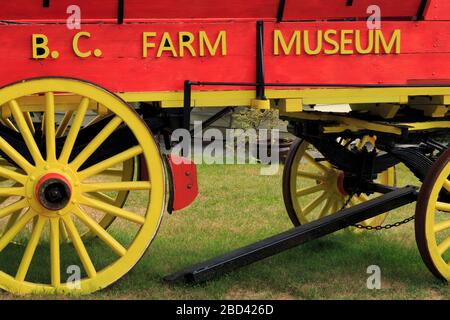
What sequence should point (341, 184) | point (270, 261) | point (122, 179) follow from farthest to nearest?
1. point (341, 184)
2. point (122, 179)
3. point (270, 261)

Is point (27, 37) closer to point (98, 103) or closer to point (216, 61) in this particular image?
point (98, 103)

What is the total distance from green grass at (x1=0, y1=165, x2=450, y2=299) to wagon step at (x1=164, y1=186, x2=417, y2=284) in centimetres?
10

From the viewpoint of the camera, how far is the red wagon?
389 centimetres

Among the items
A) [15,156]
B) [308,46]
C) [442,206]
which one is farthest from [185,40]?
[442,206]

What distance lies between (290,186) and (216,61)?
1.93 meters

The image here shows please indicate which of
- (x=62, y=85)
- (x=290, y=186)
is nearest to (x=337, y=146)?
(x=290, y=186)

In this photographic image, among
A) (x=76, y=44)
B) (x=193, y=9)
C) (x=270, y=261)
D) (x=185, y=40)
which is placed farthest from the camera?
(x=270, y=261)

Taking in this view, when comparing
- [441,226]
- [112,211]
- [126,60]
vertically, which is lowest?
[441,226]

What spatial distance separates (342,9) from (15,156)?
6.88ft

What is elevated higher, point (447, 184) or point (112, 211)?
point (447, 184)

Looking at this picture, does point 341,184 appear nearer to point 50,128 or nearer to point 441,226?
point 441,226

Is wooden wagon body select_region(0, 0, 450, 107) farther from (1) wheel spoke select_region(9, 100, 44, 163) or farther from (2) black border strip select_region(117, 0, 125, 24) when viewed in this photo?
(1) wheel spoke select_region(9, 100, 44, 163)

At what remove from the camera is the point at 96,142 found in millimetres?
3973

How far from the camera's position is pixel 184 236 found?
232 inches
